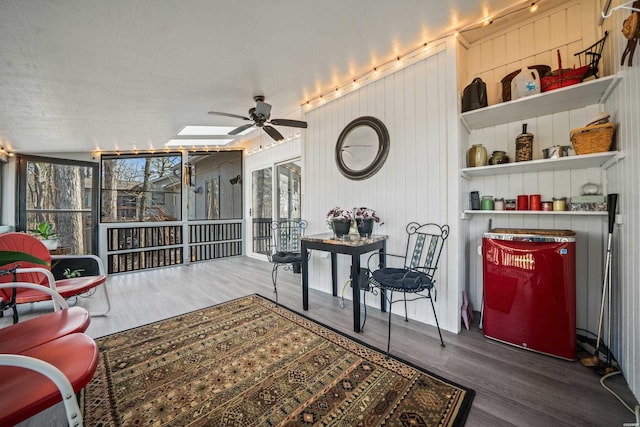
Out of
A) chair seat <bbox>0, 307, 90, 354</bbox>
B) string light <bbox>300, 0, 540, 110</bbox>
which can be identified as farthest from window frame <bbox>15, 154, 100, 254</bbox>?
string light <bbox>300, 0, 540, 110</bbox>

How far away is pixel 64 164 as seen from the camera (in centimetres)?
473

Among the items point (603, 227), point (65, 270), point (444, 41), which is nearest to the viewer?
point (603, 227)

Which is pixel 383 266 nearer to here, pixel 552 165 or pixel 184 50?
pixel 552 165

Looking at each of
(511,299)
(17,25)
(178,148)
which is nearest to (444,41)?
(511,299)

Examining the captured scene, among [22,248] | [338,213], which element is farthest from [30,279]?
[338,213]

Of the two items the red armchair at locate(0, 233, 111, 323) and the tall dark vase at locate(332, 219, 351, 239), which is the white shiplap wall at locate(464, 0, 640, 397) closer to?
the tall dark vase at locate(332, 219, 351, 239)

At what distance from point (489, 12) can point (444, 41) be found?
0.37 m

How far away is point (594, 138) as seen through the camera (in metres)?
1.76

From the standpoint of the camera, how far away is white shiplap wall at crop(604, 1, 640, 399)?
1.46 metres

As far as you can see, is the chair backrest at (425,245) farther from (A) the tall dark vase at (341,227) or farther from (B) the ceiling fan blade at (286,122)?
(B) the ceiling fan blade at (286,122)

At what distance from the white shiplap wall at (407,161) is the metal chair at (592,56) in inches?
35.4

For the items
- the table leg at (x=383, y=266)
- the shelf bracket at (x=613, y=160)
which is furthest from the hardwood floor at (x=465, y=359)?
the shelf bracket at (x=613, y=160)

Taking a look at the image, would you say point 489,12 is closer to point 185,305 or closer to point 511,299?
point 511,299

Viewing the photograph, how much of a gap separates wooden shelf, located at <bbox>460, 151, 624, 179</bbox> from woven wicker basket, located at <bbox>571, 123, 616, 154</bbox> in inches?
2.1
